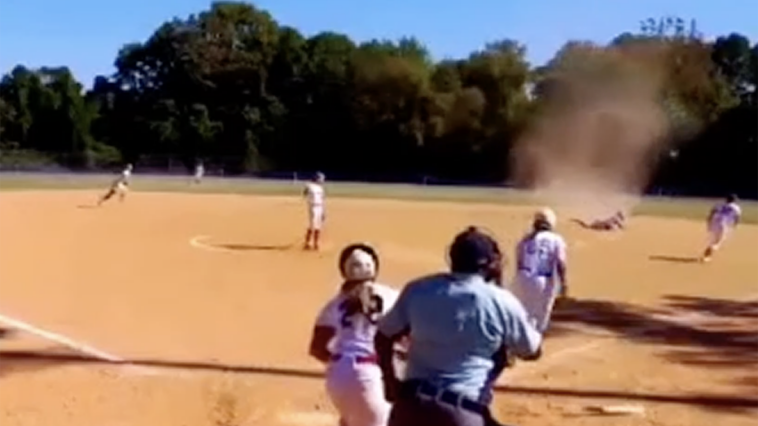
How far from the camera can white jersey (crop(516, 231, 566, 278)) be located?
15.6 metres

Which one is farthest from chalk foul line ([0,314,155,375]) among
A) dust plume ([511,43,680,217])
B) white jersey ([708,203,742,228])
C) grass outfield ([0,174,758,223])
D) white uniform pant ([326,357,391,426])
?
grass outfield ([0,174,758,223])

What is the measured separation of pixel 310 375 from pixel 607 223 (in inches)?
1205

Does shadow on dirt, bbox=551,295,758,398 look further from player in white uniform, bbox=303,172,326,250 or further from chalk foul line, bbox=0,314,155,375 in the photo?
player in white uniform, bbox=303,172,326,250

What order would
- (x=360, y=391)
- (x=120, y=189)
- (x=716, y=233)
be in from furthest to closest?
(x=120, y=189)
(x=716, y=233)
(x=360, y=391)

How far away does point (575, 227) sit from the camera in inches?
1754

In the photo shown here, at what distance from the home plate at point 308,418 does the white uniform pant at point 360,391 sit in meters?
4.06

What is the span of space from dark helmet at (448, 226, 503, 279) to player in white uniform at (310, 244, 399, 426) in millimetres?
1607

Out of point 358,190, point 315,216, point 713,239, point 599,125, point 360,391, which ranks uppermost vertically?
point 599,125

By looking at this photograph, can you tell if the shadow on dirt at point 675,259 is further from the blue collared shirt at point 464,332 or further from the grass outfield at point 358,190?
the blue collared shirt at point 464,332

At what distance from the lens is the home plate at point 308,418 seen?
1274 cm

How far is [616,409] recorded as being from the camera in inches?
539

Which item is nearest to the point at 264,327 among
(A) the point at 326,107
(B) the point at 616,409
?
(B) the point at 616,409

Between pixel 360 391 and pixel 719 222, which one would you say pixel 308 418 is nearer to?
pixel 360 391

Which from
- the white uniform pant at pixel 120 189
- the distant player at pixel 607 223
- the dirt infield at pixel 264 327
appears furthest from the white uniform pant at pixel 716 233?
the white uniform pant at pixel 120 189
